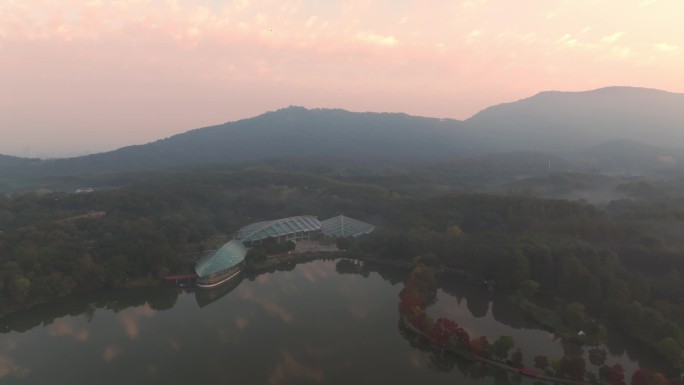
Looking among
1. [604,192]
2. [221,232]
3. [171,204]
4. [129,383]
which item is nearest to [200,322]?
[129,383]

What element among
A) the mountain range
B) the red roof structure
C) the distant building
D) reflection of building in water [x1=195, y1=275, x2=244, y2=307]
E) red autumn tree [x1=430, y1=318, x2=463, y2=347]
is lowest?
the red roof structure

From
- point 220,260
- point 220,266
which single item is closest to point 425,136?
point 220,260

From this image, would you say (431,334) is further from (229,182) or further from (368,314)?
(229,182)

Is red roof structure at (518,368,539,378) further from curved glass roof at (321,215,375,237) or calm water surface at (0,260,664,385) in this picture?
curved glass roof at (321,215,375,237)

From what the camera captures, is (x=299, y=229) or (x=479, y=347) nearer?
(x=479, y=347)

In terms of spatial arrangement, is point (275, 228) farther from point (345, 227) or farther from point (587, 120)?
point (587, 120)

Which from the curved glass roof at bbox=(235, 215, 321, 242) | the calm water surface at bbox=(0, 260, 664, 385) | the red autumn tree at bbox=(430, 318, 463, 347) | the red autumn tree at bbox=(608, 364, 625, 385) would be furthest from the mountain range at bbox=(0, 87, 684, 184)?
the red autumn tree at bbox=(608, 364, 625, 385)
